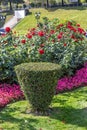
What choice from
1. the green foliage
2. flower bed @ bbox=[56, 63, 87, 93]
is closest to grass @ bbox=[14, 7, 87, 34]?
flower bed @ bbox=[56, 63, 87, 93]

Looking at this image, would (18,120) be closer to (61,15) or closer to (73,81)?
(73,81)

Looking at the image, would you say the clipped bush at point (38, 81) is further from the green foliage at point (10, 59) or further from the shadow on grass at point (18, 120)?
the green foliage at point (10, 59)

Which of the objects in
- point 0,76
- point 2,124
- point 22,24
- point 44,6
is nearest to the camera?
point 2,124

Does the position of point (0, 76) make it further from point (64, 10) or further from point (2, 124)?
point (64, 10)

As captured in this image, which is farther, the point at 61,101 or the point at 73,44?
the point at 73,44

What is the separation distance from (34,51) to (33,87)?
345cm

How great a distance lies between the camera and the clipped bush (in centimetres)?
776

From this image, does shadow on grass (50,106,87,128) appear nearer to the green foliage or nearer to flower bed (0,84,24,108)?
flower bed (0,84,24,108)

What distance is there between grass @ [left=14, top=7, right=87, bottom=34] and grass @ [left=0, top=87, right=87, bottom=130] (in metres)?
43.8

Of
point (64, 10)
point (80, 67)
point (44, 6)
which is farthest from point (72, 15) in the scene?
point (80, 67)

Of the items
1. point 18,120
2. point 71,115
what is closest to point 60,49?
point 71,115

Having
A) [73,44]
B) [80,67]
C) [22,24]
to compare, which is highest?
[73,44]

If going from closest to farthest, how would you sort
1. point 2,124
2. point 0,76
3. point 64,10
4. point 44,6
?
point 2,124 → point 0,76 → point 64,10 → point 44,6

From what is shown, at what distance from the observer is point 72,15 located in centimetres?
5891
